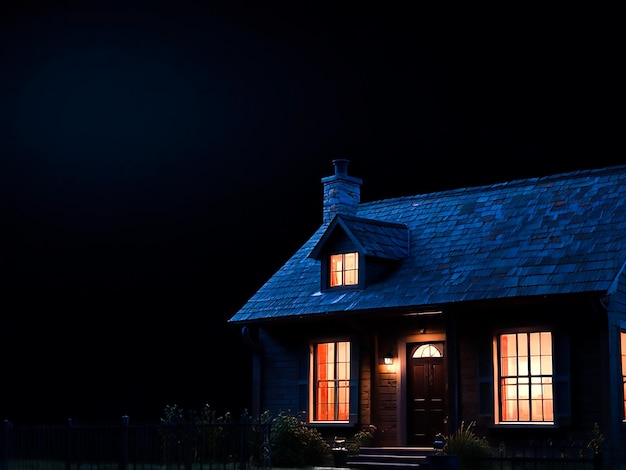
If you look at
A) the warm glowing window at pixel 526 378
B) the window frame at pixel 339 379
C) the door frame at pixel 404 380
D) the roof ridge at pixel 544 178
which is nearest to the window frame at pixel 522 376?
the warm glowing window at pixel 526 378

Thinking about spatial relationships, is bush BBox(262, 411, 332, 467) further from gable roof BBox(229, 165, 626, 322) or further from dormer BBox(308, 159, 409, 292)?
dormer BBox(308, 159, 409, 292)

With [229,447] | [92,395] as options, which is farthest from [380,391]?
[92,395]

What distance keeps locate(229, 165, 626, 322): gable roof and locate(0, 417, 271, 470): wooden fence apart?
5954mm

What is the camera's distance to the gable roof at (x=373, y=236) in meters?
23.2

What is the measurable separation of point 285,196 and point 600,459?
25.9 metres

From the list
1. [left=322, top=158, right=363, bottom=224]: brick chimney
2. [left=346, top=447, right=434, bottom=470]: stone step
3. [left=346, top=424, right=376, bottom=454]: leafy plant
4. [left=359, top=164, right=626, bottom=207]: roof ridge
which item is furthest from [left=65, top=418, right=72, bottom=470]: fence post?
[left=359, top=164, right=626, bottom=207]: roof ridge

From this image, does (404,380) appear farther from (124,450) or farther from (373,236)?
(124,450)

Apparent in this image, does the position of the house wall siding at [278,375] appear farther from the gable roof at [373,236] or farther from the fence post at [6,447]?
the fence post at [6,447]

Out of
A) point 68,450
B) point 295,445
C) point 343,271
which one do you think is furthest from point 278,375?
point 68,450

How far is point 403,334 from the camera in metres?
22.5

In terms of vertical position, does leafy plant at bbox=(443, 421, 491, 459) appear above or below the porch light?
below

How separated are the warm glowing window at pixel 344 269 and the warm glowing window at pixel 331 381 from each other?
140cm

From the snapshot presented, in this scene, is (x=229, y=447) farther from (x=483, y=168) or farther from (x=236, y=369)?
(x=483, y=168)

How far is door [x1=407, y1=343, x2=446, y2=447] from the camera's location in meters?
21.9
